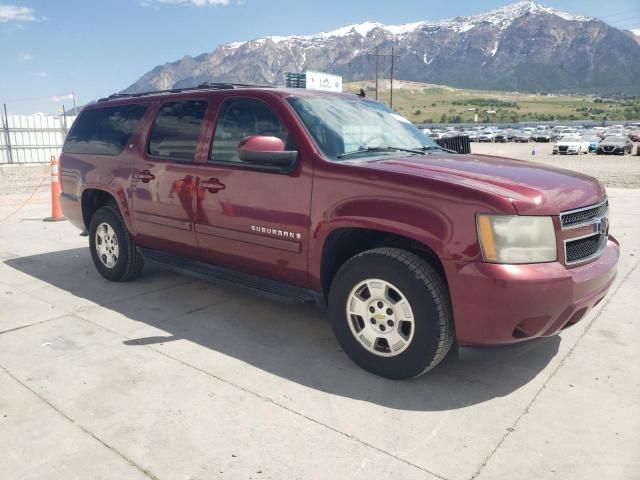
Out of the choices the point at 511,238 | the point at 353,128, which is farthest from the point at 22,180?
the point at 511,238

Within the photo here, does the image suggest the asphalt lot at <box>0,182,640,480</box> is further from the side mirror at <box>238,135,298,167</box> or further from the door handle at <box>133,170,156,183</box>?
the side mirror at <box>238,135,298,167</box>

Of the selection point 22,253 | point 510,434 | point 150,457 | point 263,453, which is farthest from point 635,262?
point 22,253

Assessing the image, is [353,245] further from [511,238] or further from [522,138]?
[522,138]

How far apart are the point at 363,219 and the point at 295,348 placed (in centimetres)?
117

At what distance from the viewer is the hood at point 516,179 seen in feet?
9.75

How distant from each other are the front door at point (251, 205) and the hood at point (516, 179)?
61cm

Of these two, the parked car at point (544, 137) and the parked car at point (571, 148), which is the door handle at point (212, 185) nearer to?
the parked car at point (571, 148)

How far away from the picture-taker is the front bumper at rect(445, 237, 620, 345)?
2.86 metres

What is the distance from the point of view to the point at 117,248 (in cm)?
538

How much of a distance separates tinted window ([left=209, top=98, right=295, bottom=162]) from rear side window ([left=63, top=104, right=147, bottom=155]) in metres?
1.21

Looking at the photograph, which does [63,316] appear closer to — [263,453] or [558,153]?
[263,453]

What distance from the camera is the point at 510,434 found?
282 cm

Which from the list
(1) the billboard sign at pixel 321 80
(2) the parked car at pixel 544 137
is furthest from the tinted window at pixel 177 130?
(2) the parked car at pixel 544 137

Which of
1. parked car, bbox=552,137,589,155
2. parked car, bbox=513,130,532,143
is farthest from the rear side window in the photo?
parked car, bbox=513,130,532,143
